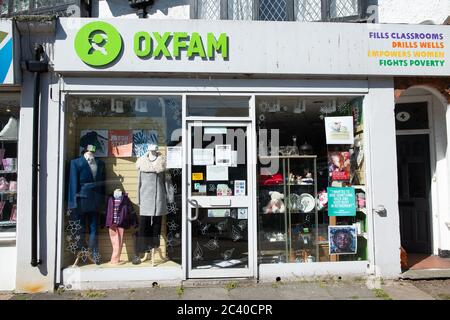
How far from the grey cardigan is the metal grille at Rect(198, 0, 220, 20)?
97.8 inches

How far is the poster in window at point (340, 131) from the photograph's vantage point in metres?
6.35

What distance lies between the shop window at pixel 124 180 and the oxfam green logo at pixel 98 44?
61cm

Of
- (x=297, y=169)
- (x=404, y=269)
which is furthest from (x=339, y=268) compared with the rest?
(x=297, y=169)

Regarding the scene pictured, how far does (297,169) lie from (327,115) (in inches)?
38.8

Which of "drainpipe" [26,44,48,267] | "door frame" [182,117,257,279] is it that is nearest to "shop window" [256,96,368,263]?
"door frame" [182,117,257,279]

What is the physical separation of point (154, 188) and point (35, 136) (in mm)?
1808

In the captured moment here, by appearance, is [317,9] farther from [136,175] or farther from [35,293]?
[35,293]

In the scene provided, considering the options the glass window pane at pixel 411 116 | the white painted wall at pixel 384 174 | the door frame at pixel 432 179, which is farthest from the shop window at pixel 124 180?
the door frame at pixel 432 179

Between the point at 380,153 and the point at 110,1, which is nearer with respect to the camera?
the point at 380,153

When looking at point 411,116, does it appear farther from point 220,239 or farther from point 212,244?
point 212,244

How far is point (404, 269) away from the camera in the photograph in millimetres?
6164

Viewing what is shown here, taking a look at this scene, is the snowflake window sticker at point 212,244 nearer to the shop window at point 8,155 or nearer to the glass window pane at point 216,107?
the glass window pane at point 216,107
